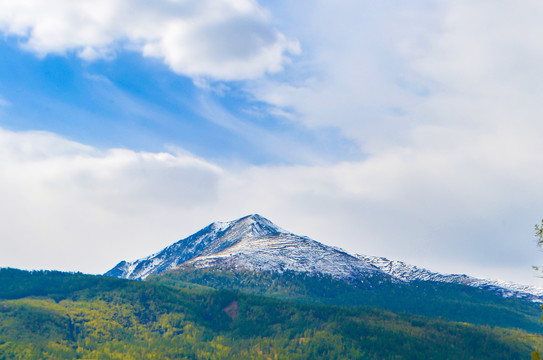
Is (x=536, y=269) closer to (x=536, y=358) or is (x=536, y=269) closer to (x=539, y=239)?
(x=539, y=239)

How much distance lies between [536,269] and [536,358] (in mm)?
10693

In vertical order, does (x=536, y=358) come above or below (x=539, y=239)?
below

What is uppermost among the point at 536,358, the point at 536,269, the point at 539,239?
the point at 539,239

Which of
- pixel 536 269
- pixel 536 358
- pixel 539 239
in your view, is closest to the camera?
pixel 536 358

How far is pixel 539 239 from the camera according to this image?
4416cm

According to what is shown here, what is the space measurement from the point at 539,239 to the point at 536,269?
495cm

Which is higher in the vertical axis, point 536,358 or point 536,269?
point 536,269

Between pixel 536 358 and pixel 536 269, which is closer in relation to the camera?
pixel 536 358

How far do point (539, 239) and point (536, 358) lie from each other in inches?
616

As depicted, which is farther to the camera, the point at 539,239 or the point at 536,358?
the point at 539,239

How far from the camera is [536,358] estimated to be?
31312 millimetres

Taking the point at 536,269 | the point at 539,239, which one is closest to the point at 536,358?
the point at 536,269

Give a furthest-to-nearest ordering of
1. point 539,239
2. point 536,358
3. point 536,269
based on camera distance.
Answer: point 539,239 → point 536,269 → point 536,358

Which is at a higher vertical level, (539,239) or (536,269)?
(539,239)
